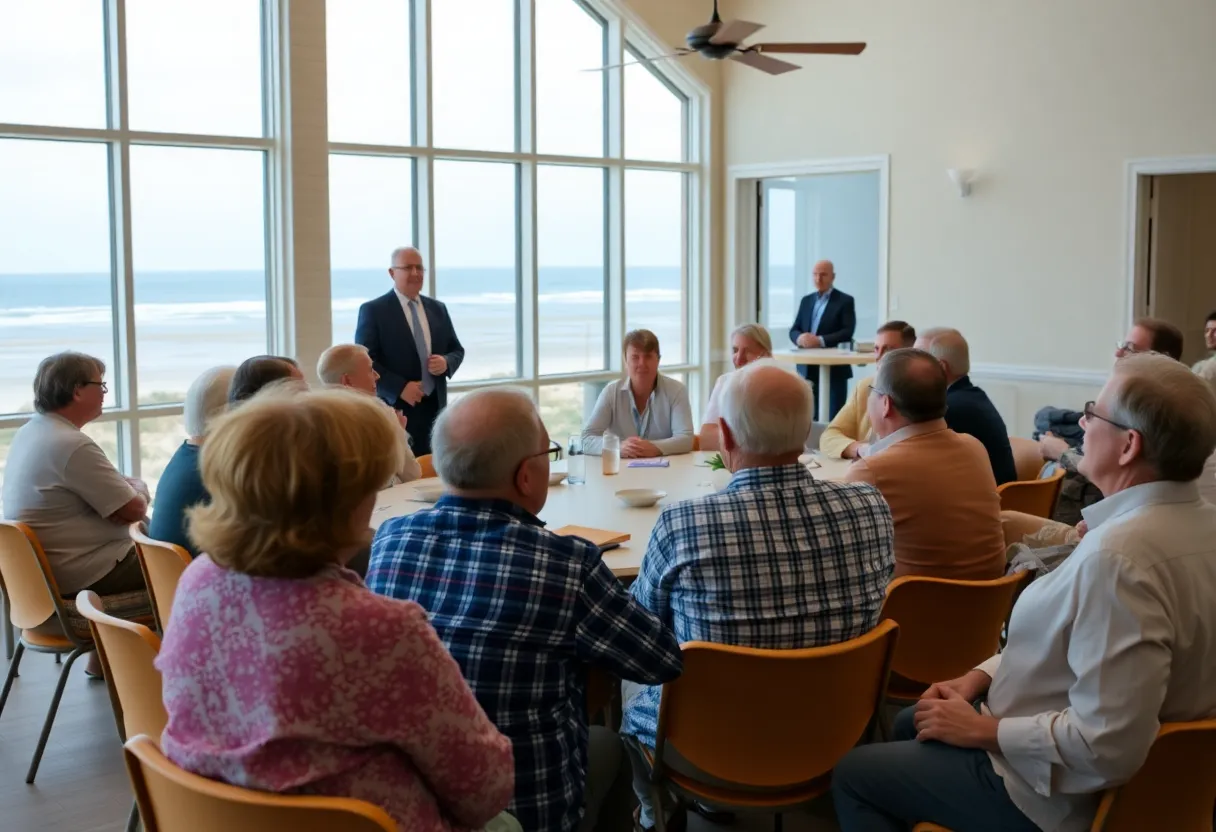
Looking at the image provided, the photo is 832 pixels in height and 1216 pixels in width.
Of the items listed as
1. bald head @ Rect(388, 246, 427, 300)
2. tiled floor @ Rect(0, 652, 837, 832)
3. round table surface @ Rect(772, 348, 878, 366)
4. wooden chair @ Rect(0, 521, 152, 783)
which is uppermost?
bald head @ Rect(388, 246, 427, 300)

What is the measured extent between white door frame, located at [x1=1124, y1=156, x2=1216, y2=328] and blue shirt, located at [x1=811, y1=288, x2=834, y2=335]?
2.23 meters

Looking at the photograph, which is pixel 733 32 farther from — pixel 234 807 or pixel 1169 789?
pixel 234 807

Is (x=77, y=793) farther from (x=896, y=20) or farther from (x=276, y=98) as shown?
(x=896, y=20)

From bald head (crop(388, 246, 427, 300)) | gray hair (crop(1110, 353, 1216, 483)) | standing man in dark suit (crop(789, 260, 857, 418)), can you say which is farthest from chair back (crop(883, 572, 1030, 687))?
standing man in dark suit (crop(789, 260, 857, 418))

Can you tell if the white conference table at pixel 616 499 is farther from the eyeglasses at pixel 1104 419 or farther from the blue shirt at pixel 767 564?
the eyeglasses at pixel 1104 419

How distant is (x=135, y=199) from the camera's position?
6.87 metres

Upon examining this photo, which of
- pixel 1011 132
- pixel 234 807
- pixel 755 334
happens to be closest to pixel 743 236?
pixel 1011 132

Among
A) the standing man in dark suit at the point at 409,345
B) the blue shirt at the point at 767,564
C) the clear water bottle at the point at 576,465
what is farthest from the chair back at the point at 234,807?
the standing man in dark suit at the point at 409,345

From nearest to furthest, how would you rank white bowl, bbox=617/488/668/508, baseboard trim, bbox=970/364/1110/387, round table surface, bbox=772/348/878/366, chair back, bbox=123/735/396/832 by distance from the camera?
chair back, bbox=123/735/396/832 < white bowl, bbox=617/488/668/508 < baseboard trim, bbox=970/364/1110/387 < round table surface, bbox=772/348/878/366

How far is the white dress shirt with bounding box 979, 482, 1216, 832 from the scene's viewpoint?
2.00 m

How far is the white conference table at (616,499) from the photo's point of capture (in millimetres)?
3597

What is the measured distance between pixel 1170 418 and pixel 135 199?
6118 millimetres

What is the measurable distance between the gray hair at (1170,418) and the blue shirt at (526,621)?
96 cm

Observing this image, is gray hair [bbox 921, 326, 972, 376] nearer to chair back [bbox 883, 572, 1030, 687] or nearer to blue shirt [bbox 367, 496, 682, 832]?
chair back [bbox 883, 572, 1030, 687]
